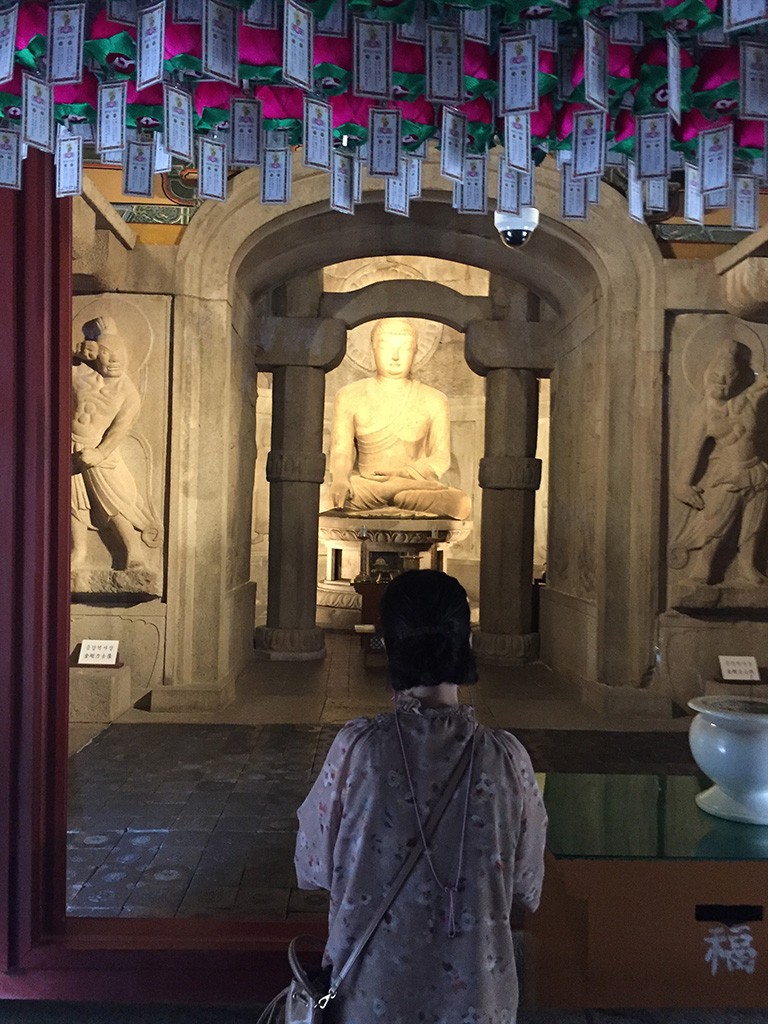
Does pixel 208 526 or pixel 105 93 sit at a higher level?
pixel 105 93

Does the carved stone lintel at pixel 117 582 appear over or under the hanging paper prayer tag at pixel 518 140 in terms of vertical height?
under

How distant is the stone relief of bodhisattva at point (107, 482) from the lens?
6.04 m

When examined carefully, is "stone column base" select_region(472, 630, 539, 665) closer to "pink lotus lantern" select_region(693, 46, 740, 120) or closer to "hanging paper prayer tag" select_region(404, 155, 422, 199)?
"hanging paper prayer tag" select_region(404, 155, 422, 199)

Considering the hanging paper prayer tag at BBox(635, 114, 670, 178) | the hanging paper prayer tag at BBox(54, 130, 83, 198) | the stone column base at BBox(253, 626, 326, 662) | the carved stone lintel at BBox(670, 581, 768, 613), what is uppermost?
the hanging paper prayer tag at BBox(635, 114, 670, 178)

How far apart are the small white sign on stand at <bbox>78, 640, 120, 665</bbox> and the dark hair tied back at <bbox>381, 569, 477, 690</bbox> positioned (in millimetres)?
4792

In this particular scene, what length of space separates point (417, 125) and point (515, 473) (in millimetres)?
5892

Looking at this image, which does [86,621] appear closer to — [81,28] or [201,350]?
[201,350]

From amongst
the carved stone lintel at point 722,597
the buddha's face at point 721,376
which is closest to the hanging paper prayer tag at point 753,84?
the buddha's face at point 721,376

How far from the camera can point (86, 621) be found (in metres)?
6.16

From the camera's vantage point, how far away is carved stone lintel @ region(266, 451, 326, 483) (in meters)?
8.17

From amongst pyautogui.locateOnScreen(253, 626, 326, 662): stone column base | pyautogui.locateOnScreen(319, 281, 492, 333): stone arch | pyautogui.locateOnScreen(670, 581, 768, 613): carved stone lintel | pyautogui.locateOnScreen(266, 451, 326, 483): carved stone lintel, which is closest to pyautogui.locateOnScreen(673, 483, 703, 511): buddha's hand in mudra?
pyautogui.locateOnScreen(670, 581, 768, 613): carved stone lintel

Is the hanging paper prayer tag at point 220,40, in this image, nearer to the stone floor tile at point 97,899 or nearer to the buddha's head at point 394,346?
the stone floor tile at point 97,899

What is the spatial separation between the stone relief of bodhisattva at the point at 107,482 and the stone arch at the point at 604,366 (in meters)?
0.24

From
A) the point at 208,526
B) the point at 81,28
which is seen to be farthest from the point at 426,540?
the point at 81,28
